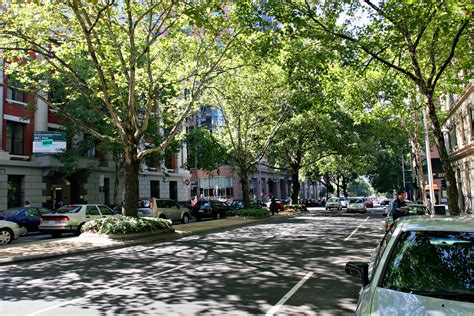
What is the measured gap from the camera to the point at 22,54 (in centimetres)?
1633

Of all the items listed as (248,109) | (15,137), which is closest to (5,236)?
(15,137)

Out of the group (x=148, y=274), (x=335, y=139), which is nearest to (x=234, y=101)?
(x=335, y=139)

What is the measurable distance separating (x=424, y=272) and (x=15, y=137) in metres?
29.1

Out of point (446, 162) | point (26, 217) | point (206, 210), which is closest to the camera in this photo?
point (446, 162)

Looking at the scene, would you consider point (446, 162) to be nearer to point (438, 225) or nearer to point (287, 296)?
point (287, 296)

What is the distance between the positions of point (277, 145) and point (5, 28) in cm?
2278

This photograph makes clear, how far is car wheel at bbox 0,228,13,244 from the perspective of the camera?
1549 cm

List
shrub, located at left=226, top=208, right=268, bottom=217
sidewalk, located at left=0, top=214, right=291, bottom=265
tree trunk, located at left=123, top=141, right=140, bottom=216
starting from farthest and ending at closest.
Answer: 1. shrub, located at left=226, top=208, right=268, bottom=217
2. tree trunk, located at left=123, top=141, right=140, bottom=216
3. sidewalk, located at left=0, top=214, right=291, bottom=265

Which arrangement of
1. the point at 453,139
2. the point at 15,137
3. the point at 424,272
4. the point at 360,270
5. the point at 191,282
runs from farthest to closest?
the point at 453,139 < the point at 15,137 < the point at 191,282 < the point at 360,270 < the point at 424,272

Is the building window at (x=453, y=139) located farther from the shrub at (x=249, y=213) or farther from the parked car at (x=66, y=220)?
the parked car at (x=66, y=220)

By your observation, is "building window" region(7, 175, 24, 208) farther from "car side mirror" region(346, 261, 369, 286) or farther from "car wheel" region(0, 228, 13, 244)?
"car side mirror" region(346, 261, 369, 286)

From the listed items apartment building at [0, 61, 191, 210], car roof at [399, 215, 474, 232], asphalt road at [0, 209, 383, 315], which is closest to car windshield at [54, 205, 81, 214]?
asphalt road at [0, 209, 383, 315]

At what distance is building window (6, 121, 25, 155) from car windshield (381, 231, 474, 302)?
28278 mm

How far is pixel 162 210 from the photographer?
24766 millimetres
